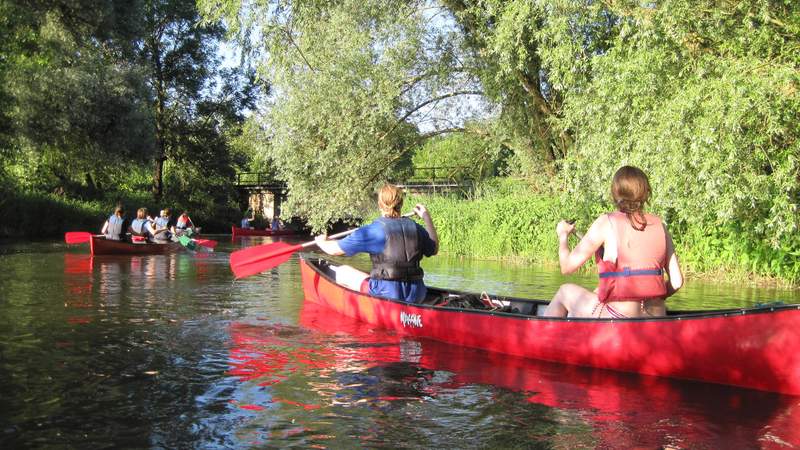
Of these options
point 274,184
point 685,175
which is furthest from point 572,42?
point 274,184

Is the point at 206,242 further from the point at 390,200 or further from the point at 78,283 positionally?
the point at 390,200

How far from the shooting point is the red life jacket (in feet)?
19.4

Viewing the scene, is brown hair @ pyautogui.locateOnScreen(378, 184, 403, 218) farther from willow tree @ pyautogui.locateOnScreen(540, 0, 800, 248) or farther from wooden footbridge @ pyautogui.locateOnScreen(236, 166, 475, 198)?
wooden footbridge @ pyautogui.locateOnScreen(236, 166, 475, 198)

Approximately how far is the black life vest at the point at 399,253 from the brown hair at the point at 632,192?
2871mm

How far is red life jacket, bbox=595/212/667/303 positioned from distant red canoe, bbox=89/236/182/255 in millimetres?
15436

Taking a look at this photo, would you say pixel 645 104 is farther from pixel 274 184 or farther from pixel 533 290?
pixel 274 184

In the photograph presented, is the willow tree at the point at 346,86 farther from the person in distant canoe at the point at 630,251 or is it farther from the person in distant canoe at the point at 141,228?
the person in distant canoe at the point at 630,251

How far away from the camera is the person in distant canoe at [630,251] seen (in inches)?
228

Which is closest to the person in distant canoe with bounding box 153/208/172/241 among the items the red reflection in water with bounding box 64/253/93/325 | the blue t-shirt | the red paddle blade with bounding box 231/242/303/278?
the red reflection in water with bounding box 64/253/93/325

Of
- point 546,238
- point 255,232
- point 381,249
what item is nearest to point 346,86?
point 546,238

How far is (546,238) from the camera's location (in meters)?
19.1

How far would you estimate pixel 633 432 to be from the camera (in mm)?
4918

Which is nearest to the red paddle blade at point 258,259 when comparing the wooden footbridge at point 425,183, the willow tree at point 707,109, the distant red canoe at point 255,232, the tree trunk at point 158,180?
the willow tree at point 707,109

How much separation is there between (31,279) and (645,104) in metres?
10.8
